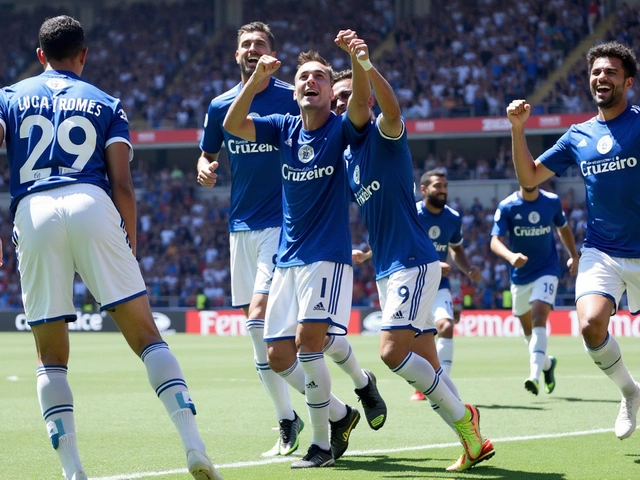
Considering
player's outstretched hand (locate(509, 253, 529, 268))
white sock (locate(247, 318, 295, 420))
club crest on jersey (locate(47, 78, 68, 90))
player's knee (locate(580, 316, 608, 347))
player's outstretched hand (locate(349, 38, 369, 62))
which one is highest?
player's outstretched hand (locate(349, 38, 369, 62))

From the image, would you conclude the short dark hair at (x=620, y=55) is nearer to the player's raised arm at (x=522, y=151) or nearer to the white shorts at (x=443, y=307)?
the player's raised arm at (x=522, y=151)

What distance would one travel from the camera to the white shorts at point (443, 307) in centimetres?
1130

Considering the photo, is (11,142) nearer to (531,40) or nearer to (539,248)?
(539,248)

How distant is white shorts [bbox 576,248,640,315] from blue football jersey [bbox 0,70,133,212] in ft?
10.8

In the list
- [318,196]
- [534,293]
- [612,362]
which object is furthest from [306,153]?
[534,293]

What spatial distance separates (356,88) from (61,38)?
5.71ft

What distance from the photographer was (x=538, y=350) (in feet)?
37.6

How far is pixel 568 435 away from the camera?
7.68 m

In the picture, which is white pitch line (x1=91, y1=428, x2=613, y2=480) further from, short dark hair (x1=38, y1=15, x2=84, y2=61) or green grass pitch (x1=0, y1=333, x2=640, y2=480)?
short dark hair (x1=38, y1=15, x2=84, y2=61)

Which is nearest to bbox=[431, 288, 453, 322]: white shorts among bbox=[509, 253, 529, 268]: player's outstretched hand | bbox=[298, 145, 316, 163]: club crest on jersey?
bbox=[509, 253, 529, 268]: player's outstretched hand

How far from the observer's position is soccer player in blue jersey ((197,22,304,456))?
739 centimetres

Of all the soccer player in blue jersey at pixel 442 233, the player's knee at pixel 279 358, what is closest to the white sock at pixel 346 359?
the player's knee at pixel 279 358

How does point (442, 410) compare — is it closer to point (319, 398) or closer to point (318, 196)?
point (319, 398)

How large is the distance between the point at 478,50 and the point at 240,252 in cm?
3146
